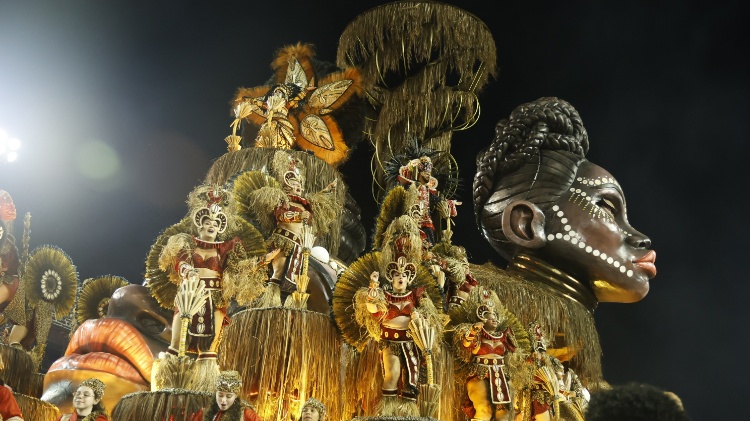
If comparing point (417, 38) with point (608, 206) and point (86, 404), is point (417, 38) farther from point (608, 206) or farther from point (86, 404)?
point (86, 404)

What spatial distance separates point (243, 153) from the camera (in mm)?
5555

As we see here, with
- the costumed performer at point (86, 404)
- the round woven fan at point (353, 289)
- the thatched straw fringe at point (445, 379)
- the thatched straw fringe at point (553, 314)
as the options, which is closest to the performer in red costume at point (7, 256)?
the costumed performer at point (86, 404)

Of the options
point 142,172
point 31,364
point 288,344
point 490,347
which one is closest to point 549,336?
point 490,347

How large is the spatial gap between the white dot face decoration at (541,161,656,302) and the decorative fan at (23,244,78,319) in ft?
11.4

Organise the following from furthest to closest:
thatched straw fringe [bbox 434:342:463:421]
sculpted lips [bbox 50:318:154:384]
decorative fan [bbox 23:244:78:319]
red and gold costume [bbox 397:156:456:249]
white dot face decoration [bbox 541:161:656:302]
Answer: white dot face decoration [bbox 541:161:656:302] → decorative fan [bbox 23:244:78:319] → red and gold costume [bbox 397:156:456:249] → sculpted lips [bbox 50:318:154:384] → thatched straw fringe [bbox 434:342:463:421]

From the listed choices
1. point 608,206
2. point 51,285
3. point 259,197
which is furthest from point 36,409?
point 608,206

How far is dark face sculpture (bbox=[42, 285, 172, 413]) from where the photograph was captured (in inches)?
189

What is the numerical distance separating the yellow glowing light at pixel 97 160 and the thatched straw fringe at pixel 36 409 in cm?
327

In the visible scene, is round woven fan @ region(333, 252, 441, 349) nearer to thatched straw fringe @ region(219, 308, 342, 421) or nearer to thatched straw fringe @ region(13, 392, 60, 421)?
thatched straw fringe @ region(219, 308, 342, 421)

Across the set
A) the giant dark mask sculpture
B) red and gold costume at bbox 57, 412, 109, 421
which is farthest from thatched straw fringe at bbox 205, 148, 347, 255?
red and gold costume at bbox 57, 412, 109, 421

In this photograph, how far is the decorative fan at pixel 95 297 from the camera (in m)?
5.75

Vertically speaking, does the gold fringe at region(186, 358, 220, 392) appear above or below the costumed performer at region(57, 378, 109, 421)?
above

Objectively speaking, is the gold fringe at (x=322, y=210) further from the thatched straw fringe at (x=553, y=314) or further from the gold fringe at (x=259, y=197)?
the thatched straw fringe at (x=553, y=314)

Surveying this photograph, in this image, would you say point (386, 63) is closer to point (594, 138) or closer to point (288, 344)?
point (594, 138)
